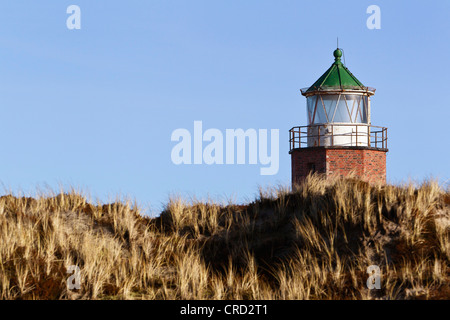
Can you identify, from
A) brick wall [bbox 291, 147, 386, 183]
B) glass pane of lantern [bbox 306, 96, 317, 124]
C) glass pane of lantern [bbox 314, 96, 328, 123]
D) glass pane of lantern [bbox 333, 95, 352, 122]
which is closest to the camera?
brick wall [bbox 291, 147, 386, 183]

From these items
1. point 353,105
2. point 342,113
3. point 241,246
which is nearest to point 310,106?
point 342,113

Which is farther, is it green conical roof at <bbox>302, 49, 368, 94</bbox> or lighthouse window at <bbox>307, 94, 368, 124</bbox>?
green conical roof at <bbox>302, 49, 368, 94</bbox>

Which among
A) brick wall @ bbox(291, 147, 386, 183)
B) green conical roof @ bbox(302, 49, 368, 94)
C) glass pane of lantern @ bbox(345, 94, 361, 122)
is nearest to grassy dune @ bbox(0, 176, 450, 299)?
brick wall @ bbox(291, 147, 386, 183)

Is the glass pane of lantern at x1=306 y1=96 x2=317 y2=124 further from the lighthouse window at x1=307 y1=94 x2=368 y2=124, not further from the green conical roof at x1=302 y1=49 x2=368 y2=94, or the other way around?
the green conical roof at x1=302 y1=49 x2=368 y2=94

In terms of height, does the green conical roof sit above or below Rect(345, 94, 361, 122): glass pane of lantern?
above

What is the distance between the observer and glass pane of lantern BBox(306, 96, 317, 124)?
3027 centimetres

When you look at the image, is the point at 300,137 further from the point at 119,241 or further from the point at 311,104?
the point at 119,241

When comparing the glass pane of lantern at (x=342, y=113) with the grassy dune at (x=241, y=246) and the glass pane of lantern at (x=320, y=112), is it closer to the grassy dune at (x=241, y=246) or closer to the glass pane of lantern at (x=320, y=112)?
the glass pane of lantern at (x=320, y=112)

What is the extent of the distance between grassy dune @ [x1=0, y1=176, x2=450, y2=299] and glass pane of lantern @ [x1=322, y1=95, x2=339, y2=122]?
45.6 feet

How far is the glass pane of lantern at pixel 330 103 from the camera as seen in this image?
29.8m

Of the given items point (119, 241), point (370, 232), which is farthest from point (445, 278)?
point (119, 241)

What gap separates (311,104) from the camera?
3050 centimetres

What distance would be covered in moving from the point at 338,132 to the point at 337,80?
2878 mm

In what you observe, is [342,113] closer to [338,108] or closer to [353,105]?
[338,108]
